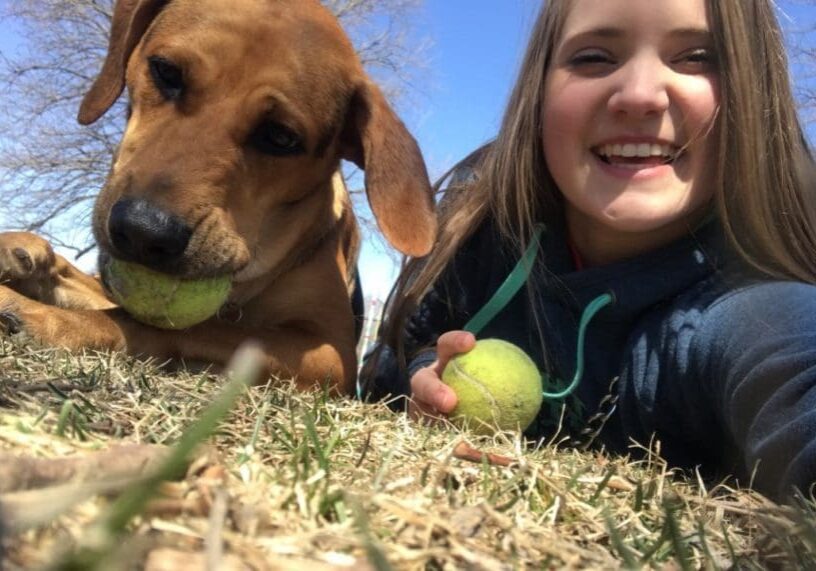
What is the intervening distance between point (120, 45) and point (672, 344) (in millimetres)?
2433

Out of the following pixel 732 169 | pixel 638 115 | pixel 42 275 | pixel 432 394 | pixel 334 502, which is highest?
pixel 638 115

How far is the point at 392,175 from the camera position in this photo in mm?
3031

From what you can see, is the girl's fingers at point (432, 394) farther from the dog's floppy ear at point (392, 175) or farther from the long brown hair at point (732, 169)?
the long brown hair at point (732, 169)

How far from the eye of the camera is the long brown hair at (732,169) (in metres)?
2.82

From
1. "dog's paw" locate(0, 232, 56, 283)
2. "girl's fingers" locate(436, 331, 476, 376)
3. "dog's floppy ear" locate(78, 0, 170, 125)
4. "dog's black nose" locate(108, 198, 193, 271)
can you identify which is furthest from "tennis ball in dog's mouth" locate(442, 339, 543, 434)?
"dog's floppy ear" locate(78, 0, 170, 125)

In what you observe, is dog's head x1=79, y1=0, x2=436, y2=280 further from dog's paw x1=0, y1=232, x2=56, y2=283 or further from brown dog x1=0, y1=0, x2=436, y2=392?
dog's paw x1=0, y1=232, x2=56, y2=283

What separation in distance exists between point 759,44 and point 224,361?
2.34 m

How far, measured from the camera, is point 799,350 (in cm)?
204

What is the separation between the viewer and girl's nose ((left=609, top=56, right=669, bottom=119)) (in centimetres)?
275

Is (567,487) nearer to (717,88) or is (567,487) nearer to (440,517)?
(440,517)

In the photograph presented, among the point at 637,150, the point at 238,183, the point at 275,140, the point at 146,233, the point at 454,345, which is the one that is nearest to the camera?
the point at 146,233

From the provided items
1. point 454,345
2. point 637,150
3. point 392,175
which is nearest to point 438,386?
point 454,345

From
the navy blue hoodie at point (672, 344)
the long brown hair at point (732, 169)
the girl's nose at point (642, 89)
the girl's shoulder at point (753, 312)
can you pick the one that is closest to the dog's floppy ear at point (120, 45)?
the long brown hair at point (732, 169)

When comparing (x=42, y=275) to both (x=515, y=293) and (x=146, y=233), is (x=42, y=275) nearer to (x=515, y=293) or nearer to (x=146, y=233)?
(x=146, y=233)
